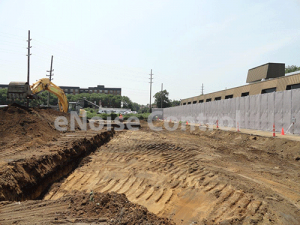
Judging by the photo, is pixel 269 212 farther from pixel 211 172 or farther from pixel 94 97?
pixel 94 97

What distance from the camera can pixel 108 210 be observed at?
10.9ft

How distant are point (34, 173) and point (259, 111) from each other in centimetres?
1572

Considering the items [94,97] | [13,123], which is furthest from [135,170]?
[94,97]

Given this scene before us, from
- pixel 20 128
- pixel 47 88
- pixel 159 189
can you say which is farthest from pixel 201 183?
pixel 47 88

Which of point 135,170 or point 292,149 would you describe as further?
point 292,149

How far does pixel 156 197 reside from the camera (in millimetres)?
5160

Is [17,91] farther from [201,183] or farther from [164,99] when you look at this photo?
[164,99]

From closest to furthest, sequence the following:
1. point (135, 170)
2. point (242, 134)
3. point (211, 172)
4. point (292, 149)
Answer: point (211, 172) < point (135, 170) < point (292, 149) < point (242, 134)

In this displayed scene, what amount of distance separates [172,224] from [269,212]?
1.91 meters

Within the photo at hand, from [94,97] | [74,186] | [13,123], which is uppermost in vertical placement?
[94,97]

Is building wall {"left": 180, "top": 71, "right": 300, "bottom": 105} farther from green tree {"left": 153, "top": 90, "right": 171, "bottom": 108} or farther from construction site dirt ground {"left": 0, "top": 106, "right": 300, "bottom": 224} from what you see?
green tree {"left": 153, "top": 90, "right": 171, "bottom": 108}

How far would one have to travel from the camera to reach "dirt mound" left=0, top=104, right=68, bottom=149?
29.8ft

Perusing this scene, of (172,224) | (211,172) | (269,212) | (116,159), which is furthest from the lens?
(116,159)

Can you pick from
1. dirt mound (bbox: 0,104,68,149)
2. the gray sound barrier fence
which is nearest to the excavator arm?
dirt mound (bbox: 0,104,68,149)
